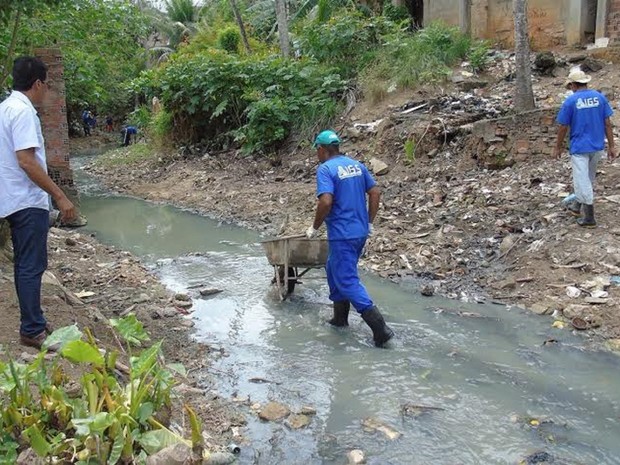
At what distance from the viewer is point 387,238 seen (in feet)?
29.1

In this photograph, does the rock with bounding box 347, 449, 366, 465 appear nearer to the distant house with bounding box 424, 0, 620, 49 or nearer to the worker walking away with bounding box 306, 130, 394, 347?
the worker walking away with bounding box 306, 130, 394, 347

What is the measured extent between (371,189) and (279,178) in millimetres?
8097

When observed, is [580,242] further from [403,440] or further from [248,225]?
[248,225]

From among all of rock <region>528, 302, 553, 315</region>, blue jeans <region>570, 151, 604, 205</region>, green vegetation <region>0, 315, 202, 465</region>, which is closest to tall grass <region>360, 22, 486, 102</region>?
blue jeans <region>570, 151, 604, 205</region>

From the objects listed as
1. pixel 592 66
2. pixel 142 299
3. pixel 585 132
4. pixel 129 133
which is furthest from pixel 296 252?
pixel 129 133

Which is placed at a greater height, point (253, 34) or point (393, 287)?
point (253, 34)

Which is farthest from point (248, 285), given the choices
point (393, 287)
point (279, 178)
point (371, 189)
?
point (279, 178)

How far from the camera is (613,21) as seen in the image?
44.0 feet

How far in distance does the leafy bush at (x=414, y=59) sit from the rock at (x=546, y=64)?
6.30ft

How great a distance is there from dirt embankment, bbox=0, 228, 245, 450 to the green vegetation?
0.91 ft

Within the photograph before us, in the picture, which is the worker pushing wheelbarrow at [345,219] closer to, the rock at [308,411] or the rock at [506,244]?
the rock at [308,411]

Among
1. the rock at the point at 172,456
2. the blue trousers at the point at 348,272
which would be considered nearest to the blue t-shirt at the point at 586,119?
the blue trousers at the point at 348,272

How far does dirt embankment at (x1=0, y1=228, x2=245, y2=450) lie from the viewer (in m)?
4.34

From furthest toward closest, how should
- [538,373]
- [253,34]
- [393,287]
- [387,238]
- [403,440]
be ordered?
[253,34]
[387,238]
[393,287]
[538,373]
[403,440]
